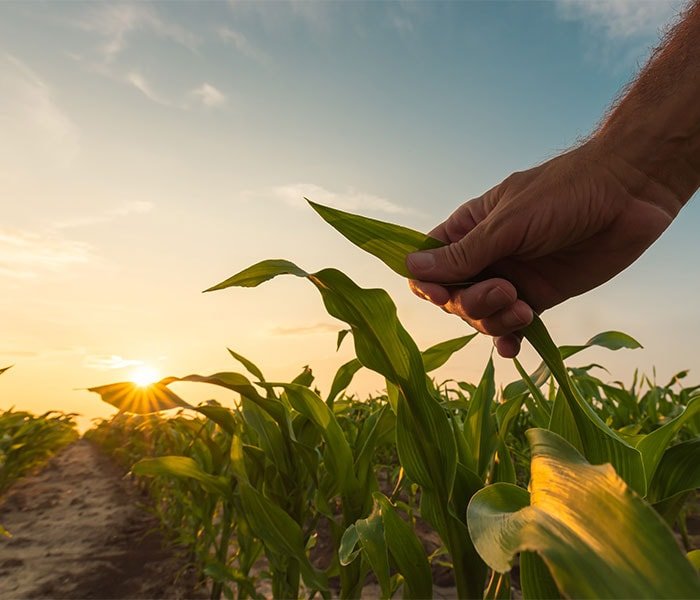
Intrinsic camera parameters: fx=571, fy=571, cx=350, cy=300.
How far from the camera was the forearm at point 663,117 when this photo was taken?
995 millimetres

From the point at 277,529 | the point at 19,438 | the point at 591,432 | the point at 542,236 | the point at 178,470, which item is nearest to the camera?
the point at 591,432

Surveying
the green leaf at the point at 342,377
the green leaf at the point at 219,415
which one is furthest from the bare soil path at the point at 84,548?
the green leaf at the point at 342,377

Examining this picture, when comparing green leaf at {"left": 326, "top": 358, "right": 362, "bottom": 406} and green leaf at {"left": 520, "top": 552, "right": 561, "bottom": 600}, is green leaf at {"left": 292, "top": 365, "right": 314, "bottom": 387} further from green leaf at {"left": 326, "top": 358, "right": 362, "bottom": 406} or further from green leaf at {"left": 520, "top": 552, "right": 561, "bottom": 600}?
green leaf at {"left": 520, "top": 552, "right": 561, "bottom": 600}

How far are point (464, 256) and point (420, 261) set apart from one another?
8 cm

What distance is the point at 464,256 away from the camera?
0.87 metres

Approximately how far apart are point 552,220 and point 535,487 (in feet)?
1.99

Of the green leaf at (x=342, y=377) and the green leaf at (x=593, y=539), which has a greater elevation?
the green leaf at (x=342, y=377)

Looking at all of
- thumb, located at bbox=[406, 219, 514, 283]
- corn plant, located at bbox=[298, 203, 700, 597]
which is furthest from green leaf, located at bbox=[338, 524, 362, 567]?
thumb, located at bbox=[406, 219, 514, 283]

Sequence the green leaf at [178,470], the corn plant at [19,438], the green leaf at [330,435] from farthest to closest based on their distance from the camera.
Answer: the corn plant at [19,438] < the green leaf at [178,470] < the green leaf at [330,435]

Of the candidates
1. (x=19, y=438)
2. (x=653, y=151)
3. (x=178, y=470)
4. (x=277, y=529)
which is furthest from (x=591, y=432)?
(x=19, y=438)

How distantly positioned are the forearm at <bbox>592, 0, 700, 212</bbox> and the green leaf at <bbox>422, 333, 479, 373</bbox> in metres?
0.45

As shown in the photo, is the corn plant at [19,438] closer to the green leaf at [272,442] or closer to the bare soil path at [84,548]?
the bare soil path at [84,548]

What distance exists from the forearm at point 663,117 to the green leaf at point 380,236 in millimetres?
431

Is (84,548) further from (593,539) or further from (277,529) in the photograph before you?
(593,539)
